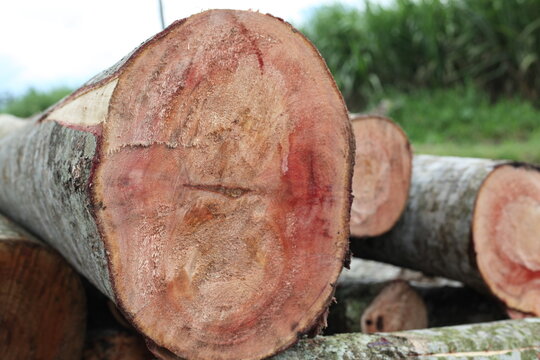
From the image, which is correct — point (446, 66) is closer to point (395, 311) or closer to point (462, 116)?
point (462, 116)

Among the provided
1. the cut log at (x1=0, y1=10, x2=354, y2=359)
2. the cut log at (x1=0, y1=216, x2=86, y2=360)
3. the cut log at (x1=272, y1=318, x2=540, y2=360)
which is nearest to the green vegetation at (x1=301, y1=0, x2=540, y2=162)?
the cut log at (x1=272, y1=318, x2=540, y2=360)

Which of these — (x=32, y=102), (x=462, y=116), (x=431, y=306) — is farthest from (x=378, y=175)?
(x=32, y=102)

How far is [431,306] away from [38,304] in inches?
61.4

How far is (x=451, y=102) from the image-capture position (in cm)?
835

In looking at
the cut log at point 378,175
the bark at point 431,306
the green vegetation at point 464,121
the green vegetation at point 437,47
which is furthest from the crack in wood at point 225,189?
the green vegetation at point 437,47

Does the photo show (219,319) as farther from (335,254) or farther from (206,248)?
(335,254)

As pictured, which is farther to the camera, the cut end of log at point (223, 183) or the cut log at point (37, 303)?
the cut log at point (37, 303)

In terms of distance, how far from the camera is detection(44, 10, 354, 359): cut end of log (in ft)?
4.66

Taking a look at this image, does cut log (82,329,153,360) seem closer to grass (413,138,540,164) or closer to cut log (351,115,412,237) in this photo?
cut log (351,115,412,237)

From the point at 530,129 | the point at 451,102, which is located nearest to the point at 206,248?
the point at 530,129

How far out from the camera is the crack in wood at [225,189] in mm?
1507

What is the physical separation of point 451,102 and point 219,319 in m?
7.36

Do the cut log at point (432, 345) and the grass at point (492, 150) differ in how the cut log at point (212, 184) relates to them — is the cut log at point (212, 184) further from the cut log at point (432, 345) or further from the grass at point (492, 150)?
the grass at point (492, 150)

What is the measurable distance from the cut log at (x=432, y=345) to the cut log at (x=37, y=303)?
2.55ft
